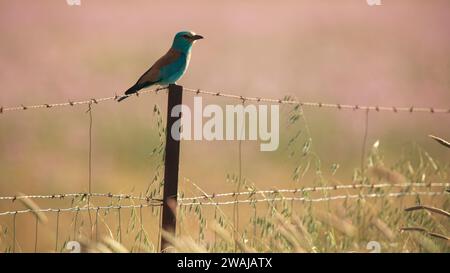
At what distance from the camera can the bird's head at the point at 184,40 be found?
30.6 feet

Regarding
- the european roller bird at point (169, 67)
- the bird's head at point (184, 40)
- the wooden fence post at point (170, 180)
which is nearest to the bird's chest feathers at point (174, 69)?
the european roller bird at point (169, 67)

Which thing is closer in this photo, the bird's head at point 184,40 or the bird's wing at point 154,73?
the bird's wing at point 154,73

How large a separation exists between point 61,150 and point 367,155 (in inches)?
288

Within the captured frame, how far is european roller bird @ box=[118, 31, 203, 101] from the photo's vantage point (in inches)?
349

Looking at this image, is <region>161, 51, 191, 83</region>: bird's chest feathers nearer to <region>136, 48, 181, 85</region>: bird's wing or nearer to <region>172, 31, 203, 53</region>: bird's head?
<region>136, 48, 181, 85</region>: bird's wing

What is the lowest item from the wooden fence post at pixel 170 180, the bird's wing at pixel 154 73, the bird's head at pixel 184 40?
the wooden fence post at pixel 170 180

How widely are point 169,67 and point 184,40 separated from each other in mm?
510

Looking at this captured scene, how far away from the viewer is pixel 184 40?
936 cm

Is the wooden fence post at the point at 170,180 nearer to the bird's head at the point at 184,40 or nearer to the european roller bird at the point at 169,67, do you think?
the european roller bird at the point at 169,67

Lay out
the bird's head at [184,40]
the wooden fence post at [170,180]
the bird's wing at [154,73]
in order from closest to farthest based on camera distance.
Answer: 1. the wooden fence post at [170,180]
2. the bird's wing at [154,73]
3. the bird's head at [184,40]

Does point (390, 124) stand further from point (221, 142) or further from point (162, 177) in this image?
point (162, 177)

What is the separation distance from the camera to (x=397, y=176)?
5520 mm
